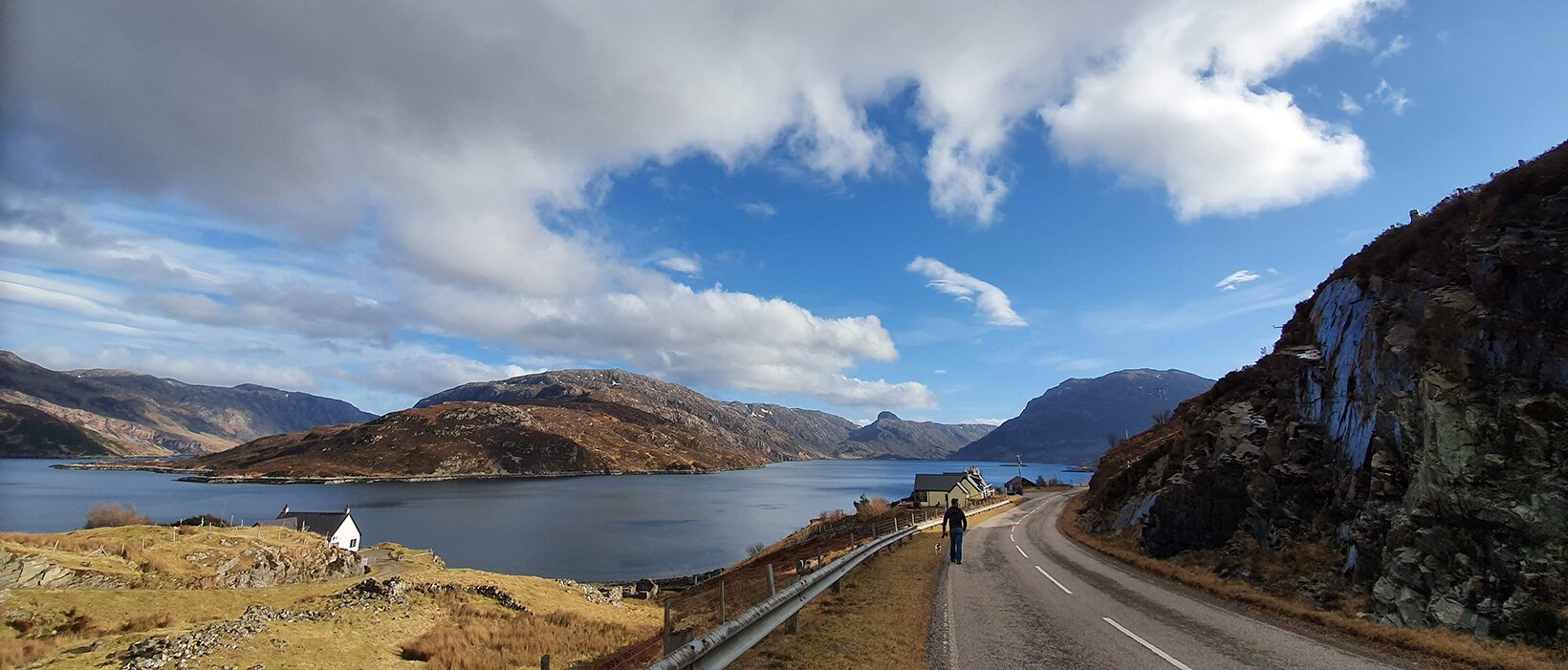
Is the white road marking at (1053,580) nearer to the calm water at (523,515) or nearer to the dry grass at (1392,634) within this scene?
the dry grass at (1392,634)

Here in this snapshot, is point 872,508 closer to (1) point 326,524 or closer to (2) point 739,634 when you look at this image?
(2) point 739,634

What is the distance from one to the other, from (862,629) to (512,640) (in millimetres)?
9983

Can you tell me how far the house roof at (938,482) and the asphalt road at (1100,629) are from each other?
5370 cm

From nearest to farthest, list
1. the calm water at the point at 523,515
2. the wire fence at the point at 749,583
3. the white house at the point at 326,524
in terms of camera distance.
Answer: the wire fence at the point at 749,583
the white house at the point at 326,524
the calm water at the point at 523,515

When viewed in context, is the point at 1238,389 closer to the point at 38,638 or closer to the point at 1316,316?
the point at 1316,316

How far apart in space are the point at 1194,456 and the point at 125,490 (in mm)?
202512

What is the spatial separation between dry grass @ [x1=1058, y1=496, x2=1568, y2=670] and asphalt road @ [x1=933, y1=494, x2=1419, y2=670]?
833mm

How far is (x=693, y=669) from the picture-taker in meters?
6.35

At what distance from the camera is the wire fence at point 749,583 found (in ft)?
29.0

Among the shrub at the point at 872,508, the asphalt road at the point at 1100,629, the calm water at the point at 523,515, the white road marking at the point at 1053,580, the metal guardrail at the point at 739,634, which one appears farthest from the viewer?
the calm water at the point at 523,515

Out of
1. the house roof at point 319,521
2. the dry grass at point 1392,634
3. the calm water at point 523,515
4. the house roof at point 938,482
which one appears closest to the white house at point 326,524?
the house roof at point 319,521

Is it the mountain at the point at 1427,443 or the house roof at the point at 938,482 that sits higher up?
the mountain at the point at 1427,443

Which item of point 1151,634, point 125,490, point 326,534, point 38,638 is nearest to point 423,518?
point 326,534

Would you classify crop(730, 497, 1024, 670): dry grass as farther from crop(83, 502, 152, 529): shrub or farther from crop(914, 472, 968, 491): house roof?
crop(83, 502, 152, 529): shrub
